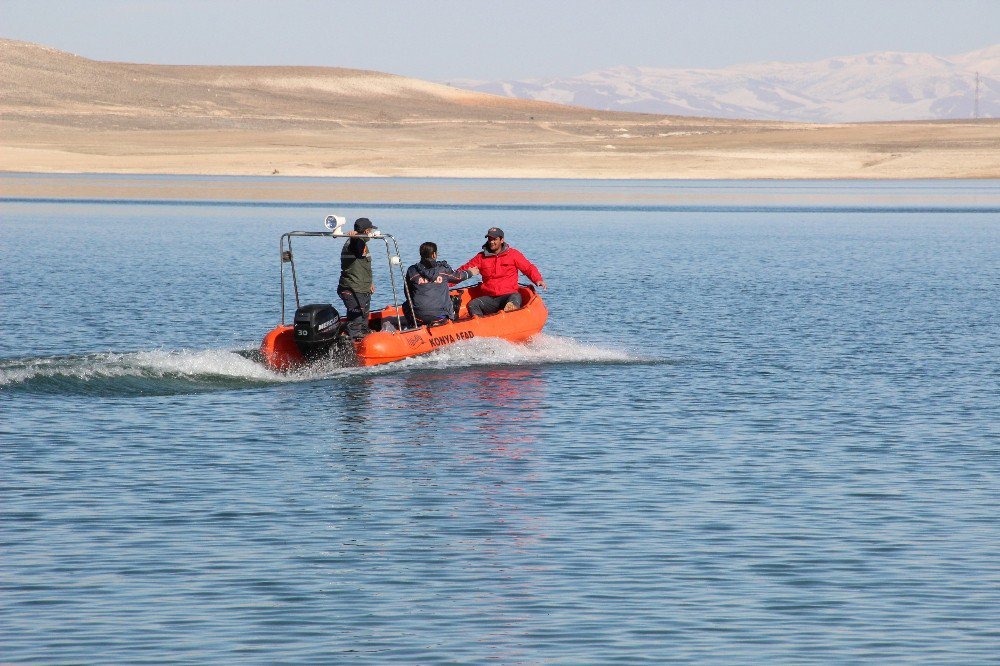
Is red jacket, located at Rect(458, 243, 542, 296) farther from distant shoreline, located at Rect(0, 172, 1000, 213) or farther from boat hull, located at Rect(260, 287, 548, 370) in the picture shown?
distant shoreline, located at Rect(0, 172, 1000, 213)

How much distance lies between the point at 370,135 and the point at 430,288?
10103cm

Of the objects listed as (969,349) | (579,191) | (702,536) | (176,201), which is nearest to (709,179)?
(579,191)

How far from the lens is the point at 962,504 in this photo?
11195 millimetres

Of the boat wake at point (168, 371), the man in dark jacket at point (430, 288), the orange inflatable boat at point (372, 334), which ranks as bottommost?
the boat wake at point (168, 371)

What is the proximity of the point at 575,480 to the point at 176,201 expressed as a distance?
2054 inches

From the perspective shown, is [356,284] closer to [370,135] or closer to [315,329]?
[315,329]

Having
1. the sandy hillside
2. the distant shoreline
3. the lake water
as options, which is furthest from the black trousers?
the sandy hillside

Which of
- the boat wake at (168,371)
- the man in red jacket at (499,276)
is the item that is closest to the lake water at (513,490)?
the boat wake at (168,371)

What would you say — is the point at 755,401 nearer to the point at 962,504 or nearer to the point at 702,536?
the point at 962,504

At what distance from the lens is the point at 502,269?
19688 mm

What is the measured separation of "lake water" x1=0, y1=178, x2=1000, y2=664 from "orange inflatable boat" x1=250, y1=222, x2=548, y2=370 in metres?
0.25

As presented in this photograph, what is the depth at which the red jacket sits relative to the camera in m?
19.6

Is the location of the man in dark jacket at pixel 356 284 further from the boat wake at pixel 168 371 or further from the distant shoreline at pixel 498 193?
the distant shoreline at pixel 498 193

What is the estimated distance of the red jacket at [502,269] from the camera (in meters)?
19.6
